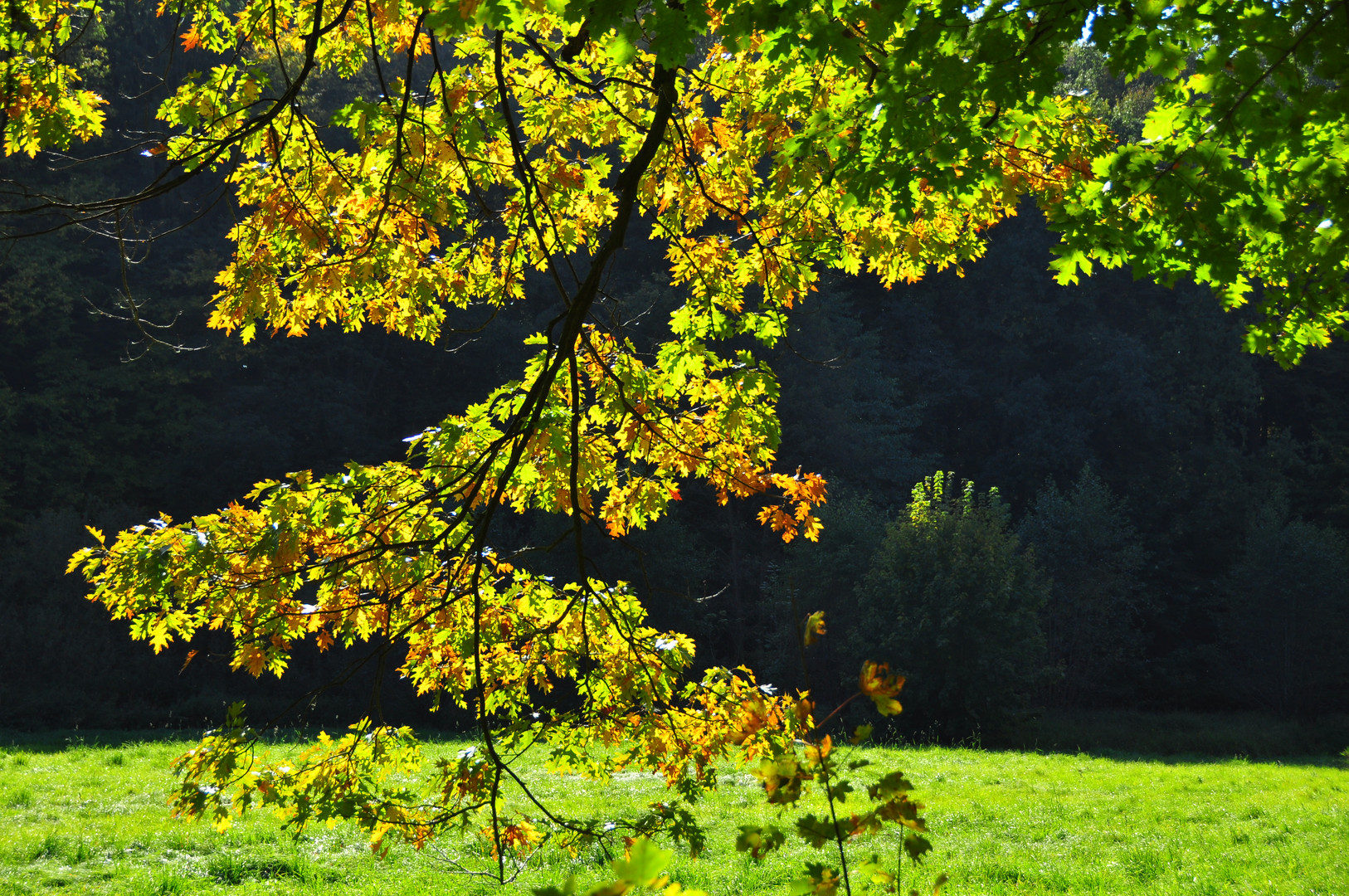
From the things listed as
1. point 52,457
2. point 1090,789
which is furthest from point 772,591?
point 52,457

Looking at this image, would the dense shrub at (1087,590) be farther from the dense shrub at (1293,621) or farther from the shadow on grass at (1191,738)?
the dense shrub at (1293,621)

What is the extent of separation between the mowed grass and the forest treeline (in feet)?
20.7

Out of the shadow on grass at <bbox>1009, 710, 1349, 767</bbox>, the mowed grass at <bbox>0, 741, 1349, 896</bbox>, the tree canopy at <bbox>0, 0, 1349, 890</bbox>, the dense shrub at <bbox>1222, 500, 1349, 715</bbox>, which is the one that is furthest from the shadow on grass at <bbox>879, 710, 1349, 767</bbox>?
the tree canopy at <bbox>0, 0, 1349, 890</bbox>

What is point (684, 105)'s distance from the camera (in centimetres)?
493

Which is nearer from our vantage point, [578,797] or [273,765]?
[273,765]

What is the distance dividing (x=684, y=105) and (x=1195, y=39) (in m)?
2.59

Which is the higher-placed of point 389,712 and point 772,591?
point 772,591

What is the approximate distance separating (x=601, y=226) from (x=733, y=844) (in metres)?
4.58

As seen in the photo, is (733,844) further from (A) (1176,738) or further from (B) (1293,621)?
(B) (1293,621)

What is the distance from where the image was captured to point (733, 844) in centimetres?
709

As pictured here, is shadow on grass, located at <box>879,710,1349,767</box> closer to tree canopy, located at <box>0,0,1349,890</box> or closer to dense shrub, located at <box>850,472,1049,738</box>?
dense shrub, located at <box>850,472,1049,738</box>

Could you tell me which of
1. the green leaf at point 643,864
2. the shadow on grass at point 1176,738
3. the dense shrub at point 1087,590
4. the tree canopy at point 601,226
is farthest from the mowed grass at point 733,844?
the dense shrub at point 1087,590

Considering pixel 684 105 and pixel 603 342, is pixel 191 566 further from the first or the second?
pixel 684 105

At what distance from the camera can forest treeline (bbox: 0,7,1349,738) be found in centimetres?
1692
